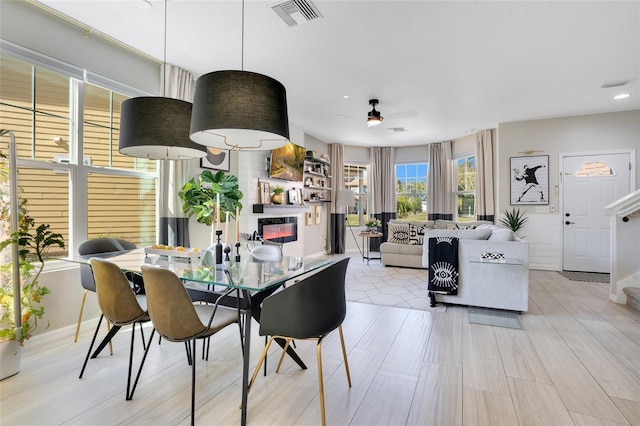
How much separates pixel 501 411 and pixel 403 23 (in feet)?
9.84

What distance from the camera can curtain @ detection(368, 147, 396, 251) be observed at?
8148 millimetres

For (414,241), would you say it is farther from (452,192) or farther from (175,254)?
(175,254)

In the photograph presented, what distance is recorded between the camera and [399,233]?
631cm

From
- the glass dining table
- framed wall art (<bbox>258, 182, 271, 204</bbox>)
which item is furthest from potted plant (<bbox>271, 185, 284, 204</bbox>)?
the glass dining table

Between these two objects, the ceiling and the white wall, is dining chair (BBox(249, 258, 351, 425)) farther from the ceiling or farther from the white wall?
the white wall

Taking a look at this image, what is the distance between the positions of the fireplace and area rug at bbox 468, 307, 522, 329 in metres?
3.27

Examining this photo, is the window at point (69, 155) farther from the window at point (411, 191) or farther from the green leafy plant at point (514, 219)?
the window at point (411, 191)

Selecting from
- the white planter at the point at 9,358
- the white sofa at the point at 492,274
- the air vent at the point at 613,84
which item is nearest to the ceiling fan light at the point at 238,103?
the white planter at the point at 9,358

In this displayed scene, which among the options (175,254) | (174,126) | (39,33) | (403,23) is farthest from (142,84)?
(403,23)

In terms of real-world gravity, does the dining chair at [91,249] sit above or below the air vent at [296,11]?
below

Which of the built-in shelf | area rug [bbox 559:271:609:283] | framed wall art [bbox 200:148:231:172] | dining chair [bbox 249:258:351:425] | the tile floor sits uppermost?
framed wall art [bbox 200:148:231:172]

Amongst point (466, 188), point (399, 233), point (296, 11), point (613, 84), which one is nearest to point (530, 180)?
point (466, 188)

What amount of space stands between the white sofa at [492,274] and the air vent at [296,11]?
8.99 ft

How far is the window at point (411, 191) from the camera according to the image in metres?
8.16
